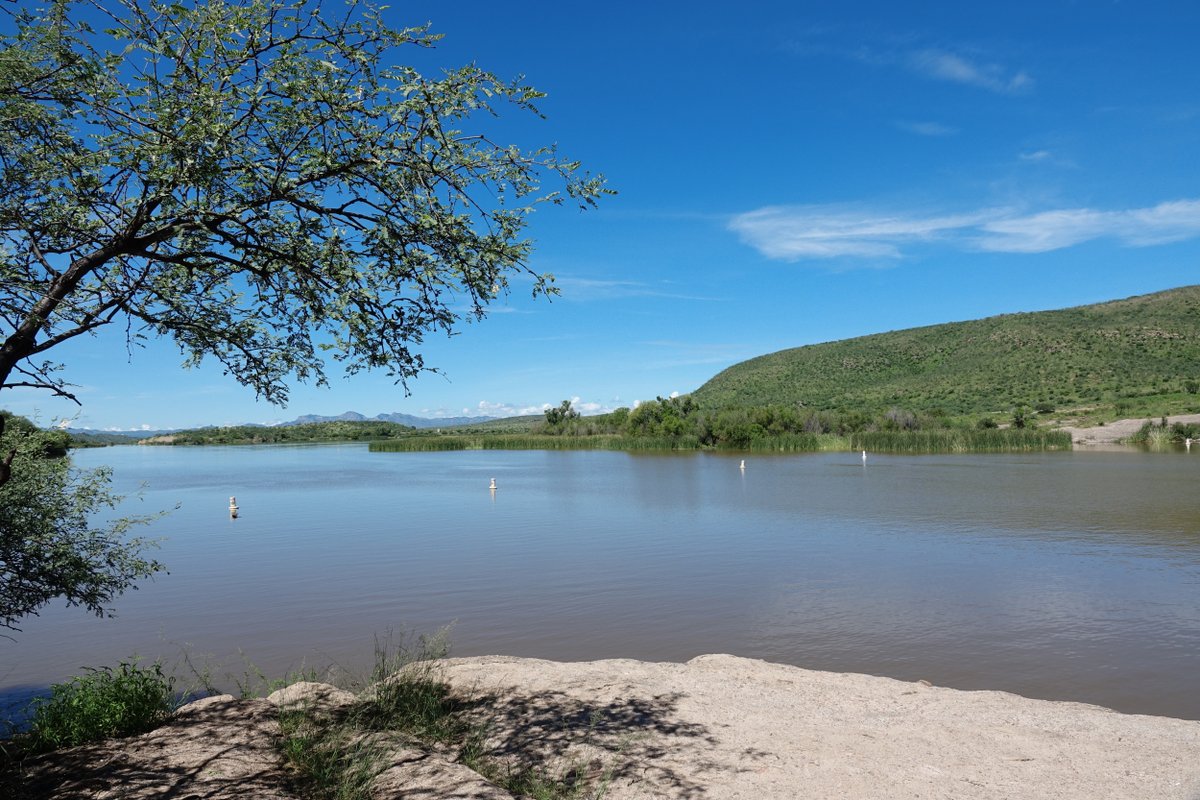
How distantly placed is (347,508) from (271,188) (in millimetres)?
29912

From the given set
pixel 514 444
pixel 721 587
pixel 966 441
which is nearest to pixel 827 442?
pixel 966 441

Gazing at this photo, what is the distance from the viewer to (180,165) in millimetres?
4422

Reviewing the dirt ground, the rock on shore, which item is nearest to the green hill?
the dirt ground

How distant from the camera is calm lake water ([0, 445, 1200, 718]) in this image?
11.0m

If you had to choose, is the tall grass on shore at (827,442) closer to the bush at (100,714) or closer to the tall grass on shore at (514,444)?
the tall grass on shore at (514,444)

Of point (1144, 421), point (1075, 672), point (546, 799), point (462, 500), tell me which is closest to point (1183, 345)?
point (1144, 421)

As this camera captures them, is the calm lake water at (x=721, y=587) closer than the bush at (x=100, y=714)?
No

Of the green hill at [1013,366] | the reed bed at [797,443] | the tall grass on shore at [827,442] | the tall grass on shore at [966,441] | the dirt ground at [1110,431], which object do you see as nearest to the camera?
the tall grass on shore at [966,441]

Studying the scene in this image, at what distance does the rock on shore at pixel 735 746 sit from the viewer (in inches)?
225

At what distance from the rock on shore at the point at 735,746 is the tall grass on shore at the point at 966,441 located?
56988 mm

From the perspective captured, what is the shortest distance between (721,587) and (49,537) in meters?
11.7

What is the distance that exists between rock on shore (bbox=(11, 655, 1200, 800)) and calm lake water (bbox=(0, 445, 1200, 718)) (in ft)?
6.58

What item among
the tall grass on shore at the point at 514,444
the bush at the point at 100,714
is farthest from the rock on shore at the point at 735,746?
the tall grass on shore at the point at 514,444

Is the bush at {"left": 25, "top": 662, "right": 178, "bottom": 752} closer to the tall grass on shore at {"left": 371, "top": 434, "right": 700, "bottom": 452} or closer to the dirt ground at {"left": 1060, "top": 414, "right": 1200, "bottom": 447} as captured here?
the dirt ground at {"left": 1060, "top": 414, "right": 1200, "bottom": 447}
